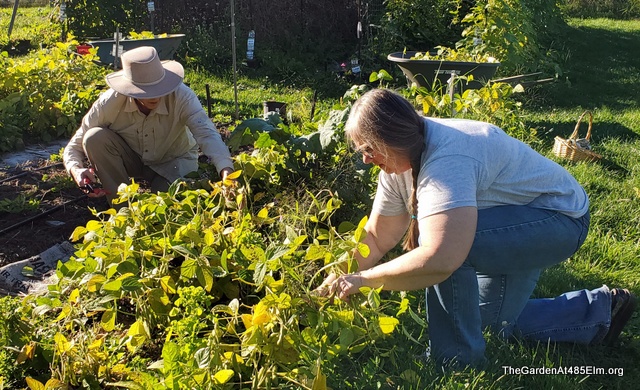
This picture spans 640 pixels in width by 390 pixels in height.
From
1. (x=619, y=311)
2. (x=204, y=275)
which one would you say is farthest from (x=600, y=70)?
(x=204, y=275)

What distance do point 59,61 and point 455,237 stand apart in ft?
16.0

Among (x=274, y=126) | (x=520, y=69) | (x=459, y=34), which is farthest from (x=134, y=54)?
(x=459, y=34)

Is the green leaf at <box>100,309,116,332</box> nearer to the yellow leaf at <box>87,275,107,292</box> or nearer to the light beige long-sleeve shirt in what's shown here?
the yellow leaf at <box>87,275,107,292</box>

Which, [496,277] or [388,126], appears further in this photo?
[496,277]

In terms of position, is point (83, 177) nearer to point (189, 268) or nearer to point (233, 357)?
point (189, 268)

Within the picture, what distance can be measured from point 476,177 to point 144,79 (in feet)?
6.79

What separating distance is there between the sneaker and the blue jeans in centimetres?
4

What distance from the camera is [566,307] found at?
2561 mm

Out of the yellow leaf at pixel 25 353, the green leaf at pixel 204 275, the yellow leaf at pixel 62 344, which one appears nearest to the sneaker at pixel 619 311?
the green leaf at pixel 204 275

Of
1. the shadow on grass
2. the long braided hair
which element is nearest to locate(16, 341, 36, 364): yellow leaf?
the long braided hair

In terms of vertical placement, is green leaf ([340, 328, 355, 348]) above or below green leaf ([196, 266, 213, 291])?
below

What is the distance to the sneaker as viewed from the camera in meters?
2.50

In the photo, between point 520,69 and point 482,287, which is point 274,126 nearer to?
point 482,287

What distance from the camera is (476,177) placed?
2096 mm
